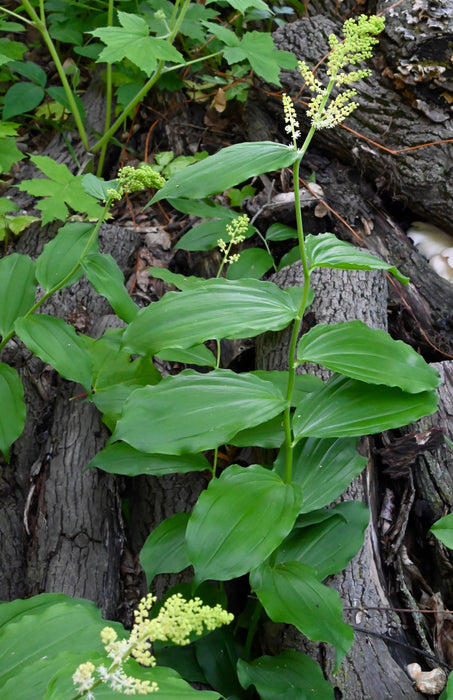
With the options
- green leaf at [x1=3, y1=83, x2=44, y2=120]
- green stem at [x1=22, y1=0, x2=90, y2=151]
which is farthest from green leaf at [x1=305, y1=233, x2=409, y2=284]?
green leaf at [x1=3, y1=83, x2=44, y2=120]

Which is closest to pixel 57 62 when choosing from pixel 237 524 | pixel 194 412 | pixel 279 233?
pixel 279 233

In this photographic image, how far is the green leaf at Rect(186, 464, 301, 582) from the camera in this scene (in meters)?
1.34

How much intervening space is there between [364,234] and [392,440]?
115cm

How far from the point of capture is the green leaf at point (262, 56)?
9.05 feet

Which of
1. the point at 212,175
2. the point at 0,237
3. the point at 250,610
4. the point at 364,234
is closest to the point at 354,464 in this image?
the point at 250,610

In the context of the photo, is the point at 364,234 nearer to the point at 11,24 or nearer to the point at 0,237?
the point at 0,237

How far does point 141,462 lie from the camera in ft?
6.05

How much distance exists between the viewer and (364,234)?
2986 mm

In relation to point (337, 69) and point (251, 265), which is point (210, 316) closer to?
point (337, 69)

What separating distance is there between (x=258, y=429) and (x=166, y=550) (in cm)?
45

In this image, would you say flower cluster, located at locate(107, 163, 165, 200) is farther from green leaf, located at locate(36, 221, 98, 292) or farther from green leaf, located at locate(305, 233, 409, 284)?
green leaf, located at locate(305, 233, 409, 284)

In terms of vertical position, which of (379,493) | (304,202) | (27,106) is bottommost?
(379,493)

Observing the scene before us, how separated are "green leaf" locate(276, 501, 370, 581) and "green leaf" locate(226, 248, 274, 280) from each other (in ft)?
4.03

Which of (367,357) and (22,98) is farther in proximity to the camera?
(22,98)
